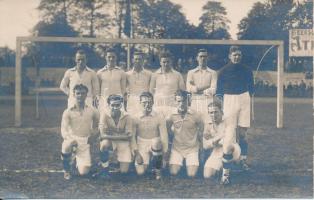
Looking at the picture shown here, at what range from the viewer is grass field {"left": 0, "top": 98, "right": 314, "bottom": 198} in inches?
162

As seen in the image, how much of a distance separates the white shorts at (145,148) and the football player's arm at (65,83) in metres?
0.76

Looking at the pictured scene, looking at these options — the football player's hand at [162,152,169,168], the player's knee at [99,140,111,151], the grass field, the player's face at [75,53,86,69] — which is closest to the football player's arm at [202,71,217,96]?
the grass field

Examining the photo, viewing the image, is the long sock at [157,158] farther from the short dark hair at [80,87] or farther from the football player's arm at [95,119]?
the short dark hair at [80,87]

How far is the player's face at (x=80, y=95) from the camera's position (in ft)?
14.0

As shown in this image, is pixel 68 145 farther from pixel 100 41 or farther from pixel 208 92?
pixel 208 92

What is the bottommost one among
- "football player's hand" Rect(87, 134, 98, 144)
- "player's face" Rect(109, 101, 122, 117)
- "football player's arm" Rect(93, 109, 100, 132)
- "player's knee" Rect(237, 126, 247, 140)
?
"football player's hand" Rect(87, 134, 98, 144)

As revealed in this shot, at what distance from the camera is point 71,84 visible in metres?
4.28

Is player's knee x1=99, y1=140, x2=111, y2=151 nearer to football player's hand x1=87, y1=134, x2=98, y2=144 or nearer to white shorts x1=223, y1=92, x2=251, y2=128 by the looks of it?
football player's hand x1=87, y1=134, x2=98, y2=144

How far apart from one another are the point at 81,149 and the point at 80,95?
473mm

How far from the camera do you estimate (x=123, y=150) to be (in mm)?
4285

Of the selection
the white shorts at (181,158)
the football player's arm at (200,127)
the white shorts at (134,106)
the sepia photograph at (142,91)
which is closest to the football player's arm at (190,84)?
the sepia photograph at (142,91)

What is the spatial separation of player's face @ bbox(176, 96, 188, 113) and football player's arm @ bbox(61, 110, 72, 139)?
3.19ft

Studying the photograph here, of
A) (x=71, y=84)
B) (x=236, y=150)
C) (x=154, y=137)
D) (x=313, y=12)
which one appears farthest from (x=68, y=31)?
(x=313, y=12)

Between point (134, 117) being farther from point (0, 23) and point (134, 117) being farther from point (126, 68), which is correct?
point (0, 23)
